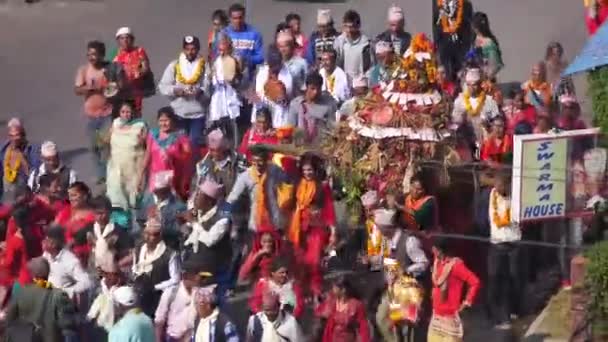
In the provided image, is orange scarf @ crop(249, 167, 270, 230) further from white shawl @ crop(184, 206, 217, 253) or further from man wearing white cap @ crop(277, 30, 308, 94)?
man wearing white cap @ crop(277, 30, 308, 94)

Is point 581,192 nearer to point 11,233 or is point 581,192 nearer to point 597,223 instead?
point 597,223

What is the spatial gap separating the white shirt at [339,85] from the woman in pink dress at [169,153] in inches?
63.9

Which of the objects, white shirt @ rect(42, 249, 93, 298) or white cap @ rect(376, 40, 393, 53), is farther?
white cap @ rect(376, 40, 393, 53)

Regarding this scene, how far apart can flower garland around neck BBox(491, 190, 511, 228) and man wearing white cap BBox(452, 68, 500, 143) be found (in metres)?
1.37

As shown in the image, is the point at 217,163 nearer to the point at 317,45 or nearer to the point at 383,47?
the point at 383,47

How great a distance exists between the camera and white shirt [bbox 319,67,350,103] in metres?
18.8

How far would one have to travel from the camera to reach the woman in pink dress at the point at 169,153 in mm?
17594

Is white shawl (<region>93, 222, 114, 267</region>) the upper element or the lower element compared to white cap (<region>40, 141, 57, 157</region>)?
lower

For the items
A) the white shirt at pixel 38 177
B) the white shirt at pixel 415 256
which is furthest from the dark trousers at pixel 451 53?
the white shirt at pixel 415 256

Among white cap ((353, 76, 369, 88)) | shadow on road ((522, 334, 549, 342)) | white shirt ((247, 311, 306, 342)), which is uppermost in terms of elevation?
white cap ((353, 76, 369, 88))

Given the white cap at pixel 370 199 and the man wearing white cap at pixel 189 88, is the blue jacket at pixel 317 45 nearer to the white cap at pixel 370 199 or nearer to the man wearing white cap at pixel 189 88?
the man wearing white cap at pixel 189 88

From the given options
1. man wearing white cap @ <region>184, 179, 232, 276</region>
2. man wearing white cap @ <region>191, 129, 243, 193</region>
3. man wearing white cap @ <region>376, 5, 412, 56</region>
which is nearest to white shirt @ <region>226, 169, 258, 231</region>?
man wearing white cap @ <region>191, 129, 243, 193</region>

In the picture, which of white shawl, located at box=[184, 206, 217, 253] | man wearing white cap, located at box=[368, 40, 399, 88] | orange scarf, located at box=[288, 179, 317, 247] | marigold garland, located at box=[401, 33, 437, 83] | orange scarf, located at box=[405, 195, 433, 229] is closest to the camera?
orange scarf, located at box=[405, 195, 433, 229]

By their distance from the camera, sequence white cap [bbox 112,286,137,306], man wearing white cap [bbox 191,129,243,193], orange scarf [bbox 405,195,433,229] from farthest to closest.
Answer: man wearing white cap [bbox 191,129,243,193] → orange scarf [bbox 405,195,433,229] → white cap [bbox 112,286,137,306]
